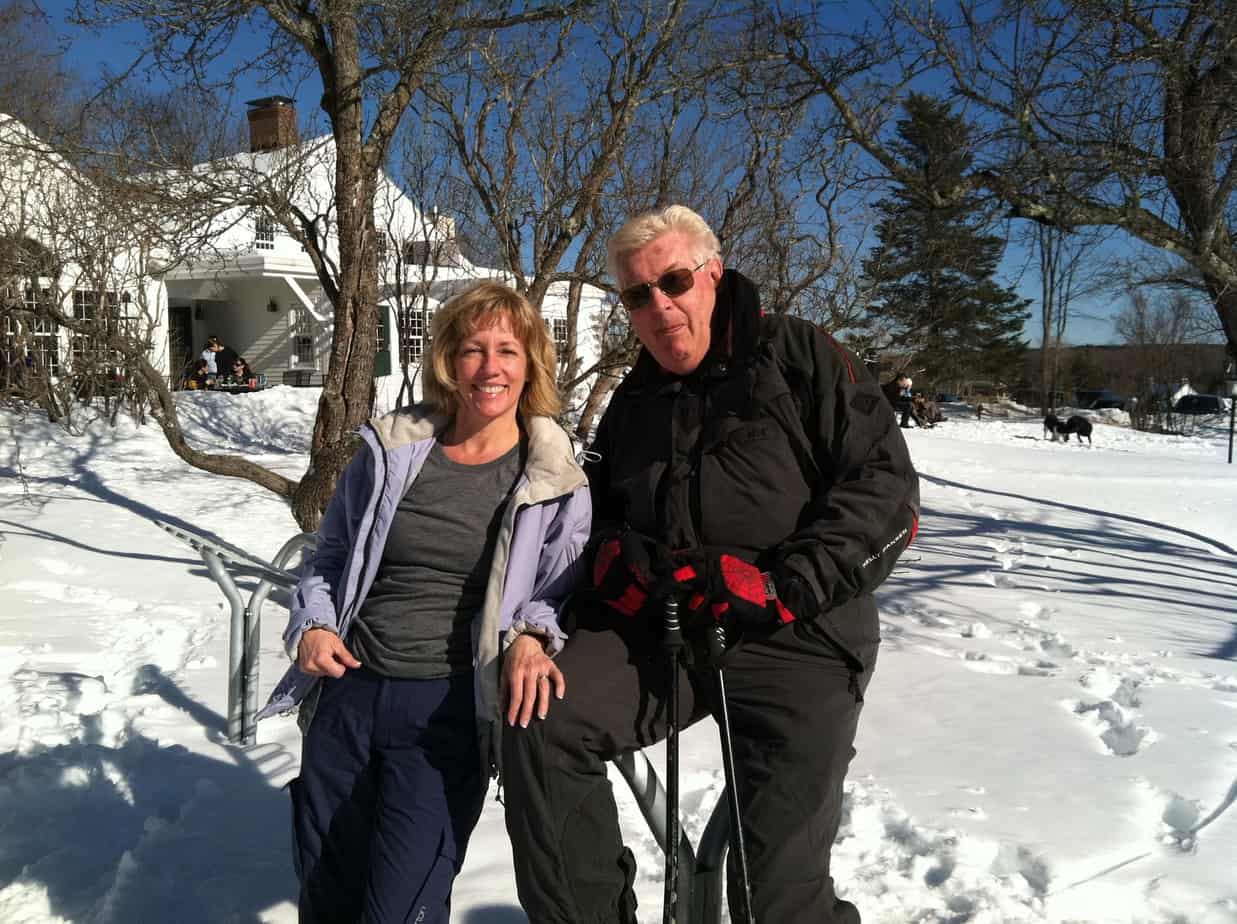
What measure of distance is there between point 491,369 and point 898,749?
2.74 meters

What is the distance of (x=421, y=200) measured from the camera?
35.8 ft

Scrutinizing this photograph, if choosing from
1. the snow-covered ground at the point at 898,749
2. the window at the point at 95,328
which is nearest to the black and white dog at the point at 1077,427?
the snow-covered ground at the point at 898,749

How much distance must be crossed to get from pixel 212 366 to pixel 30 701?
61.7ft

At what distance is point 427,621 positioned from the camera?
2416 millimetres

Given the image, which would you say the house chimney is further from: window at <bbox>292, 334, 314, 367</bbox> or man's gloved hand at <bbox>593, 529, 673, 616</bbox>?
window at <bbox>292, 334, 314, 367</bbox>

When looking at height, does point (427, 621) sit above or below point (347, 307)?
below

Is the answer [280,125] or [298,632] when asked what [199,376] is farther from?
[298,632]

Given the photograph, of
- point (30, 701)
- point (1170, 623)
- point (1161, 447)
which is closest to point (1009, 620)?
point (1170, 623)

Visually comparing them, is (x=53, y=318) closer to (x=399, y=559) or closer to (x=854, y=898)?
(x=399, y=559)

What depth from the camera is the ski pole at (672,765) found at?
2.18 m

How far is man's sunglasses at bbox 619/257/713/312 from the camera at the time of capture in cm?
248

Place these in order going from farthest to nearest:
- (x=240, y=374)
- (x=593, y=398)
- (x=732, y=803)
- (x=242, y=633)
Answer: (x=240, y=374) → (x=593, y=398) → (x=242, y=633) → (x=732, y=803)

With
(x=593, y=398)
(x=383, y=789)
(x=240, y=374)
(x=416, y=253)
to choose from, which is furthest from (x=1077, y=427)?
(x=383, y=789)

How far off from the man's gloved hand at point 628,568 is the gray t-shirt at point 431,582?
299mm
